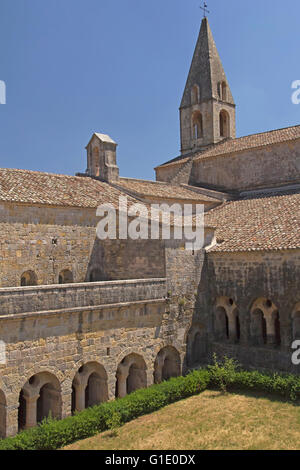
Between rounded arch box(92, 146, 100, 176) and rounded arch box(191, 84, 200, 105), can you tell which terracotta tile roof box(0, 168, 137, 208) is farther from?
rounded arch box(191, 84, 200, 105)

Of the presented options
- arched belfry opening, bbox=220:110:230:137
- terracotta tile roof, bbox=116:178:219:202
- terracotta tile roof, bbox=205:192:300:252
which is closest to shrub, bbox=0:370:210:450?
terracotta tile roof, bbox=205:192:300:252

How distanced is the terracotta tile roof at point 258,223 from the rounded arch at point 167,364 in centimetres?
470

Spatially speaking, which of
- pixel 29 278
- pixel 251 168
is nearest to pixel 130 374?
pixel 29 278

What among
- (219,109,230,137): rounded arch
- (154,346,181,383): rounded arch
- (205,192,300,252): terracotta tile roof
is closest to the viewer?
(154,346,181,383): rounded arch

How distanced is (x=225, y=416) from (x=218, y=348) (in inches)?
179

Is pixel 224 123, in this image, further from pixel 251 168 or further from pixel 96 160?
pixel 96 160

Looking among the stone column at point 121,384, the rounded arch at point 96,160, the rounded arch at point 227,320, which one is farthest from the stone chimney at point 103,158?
the stone column at point 121,384

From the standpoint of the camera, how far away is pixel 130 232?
18000 mm

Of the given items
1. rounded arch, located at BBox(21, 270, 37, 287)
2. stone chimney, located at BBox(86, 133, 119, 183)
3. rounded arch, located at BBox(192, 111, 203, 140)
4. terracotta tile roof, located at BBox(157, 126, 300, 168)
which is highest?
rounded arch, located at BBox(192, 111, 203, 140)

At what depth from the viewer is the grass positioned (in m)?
11.9

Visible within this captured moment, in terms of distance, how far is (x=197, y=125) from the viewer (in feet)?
104

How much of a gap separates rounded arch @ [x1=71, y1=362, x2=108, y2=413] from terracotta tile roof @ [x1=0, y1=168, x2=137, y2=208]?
6316 mm

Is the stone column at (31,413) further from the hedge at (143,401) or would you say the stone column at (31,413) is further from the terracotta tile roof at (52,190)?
the terracotta tile roof at (52,190)
